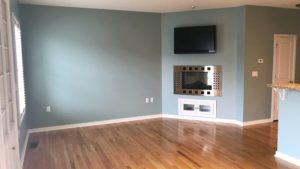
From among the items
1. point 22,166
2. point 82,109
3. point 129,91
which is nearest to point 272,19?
point 129,91

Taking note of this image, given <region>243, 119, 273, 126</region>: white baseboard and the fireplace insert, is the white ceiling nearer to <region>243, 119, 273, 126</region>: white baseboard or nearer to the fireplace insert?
the fireplace insert

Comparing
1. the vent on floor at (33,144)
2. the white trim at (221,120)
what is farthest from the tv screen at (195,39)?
the vent on floor at (33,144)

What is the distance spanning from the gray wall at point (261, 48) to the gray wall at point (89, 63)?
6.81 ft

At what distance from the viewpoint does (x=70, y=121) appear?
18.2 ft

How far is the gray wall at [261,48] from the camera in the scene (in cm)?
548

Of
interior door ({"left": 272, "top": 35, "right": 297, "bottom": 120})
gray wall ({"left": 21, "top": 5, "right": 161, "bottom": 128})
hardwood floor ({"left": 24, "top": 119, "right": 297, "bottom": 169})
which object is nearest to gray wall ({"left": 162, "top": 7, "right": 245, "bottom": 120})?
gray wall ({"left": 21, "top": 5, "right": 161, "bottom": 128})

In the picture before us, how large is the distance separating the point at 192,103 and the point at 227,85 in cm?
92

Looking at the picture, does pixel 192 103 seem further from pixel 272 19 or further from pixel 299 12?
pixel 299 12

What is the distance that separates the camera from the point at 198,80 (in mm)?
6105

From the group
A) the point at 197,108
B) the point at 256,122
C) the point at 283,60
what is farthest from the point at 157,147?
the point at 283,60

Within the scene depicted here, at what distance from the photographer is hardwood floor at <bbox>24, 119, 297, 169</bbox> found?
3.68 m

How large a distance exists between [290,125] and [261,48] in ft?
7.83

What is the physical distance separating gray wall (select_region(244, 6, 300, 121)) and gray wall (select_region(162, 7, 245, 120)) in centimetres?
14

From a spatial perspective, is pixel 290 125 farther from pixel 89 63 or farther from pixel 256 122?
pixel 89 63
